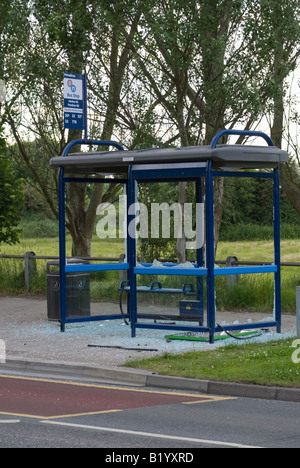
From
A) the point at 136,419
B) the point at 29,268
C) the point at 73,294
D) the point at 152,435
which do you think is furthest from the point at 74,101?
the point at 152,435

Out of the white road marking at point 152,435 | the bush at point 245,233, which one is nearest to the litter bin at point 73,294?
the white road marking at point 152,435

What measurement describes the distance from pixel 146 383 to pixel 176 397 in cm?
92

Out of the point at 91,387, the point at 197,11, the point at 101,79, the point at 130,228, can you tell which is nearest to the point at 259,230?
the point at 101,79

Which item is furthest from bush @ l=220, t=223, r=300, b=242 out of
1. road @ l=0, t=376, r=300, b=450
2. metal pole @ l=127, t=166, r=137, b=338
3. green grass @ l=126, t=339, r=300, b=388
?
road @ l=0, t=376, r=300, b=450

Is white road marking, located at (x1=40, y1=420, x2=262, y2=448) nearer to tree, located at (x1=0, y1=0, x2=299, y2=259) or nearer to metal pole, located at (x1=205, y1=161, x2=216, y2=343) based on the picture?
metal pole, located at (x1=205, y1=161, x2=216, y2=343)

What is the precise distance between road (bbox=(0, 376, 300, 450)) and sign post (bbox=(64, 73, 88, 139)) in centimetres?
680

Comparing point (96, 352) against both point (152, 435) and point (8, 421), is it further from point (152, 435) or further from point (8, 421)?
point (152, 435)

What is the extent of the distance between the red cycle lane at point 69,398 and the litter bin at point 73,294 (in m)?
4.72

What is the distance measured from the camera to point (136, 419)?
30.4 feet

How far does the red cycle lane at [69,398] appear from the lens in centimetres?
981

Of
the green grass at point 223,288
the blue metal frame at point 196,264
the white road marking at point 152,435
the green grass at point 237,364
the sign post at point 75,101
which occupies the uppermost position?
the sign post at point 75,101

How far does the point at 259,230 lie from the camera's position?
63031 millimetres

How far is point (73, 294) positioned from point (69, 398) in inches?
240

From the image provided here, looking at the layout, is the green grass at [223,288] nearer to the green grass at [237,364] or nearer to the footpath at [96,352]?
the footpath at [96,352]
